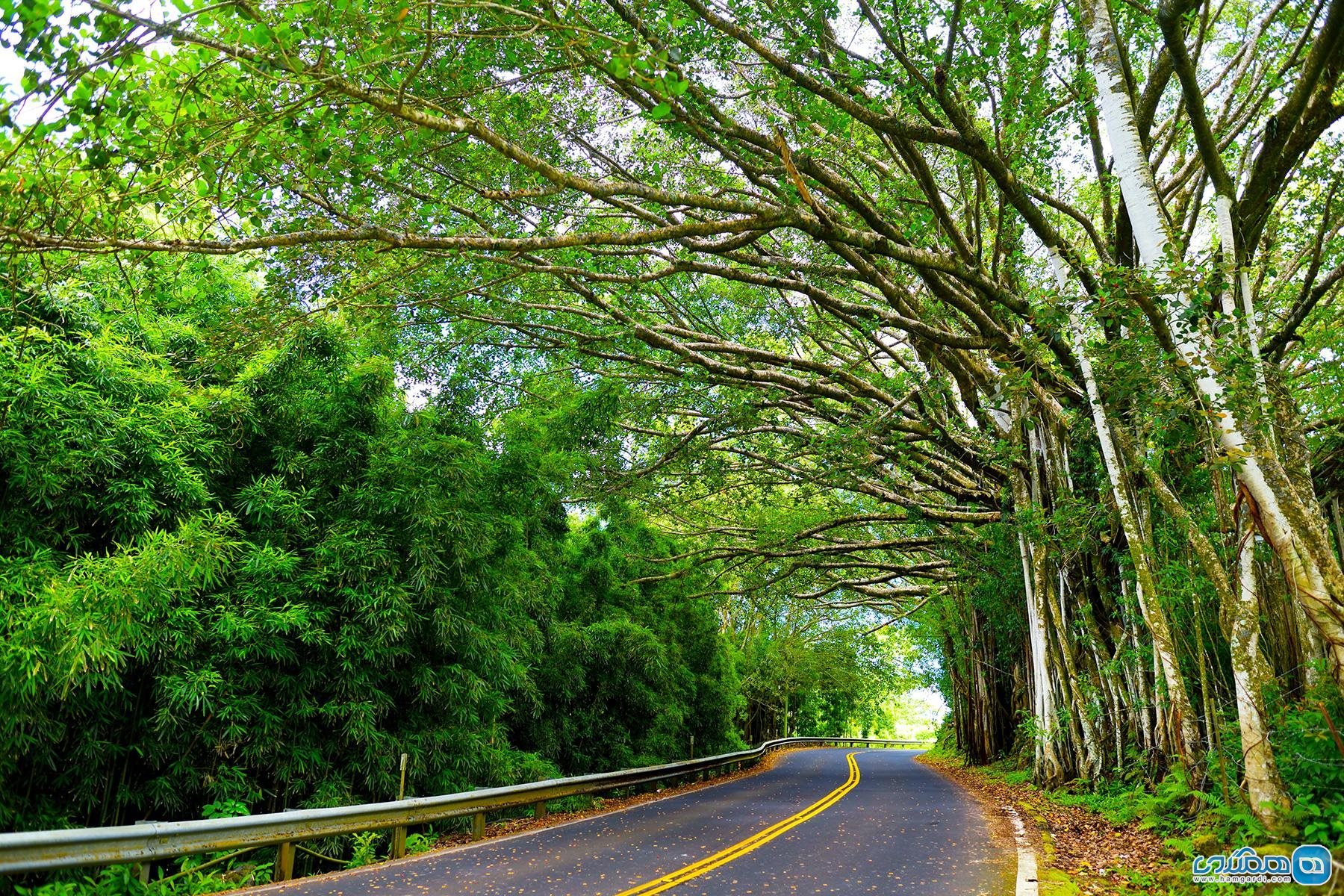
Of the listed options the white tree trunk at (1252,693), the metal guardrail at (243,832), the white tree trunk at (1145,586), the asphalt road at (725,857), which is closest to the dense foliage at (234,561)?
the metal guardrail at (243,832)

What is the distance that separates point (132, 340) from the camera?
7359 mm

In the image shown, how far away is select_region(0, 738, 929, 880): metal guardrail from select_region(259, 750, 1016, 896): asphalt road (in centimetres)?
36

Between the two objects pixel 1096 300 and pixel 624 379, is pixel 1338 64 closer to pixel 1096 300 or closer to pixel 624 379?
pixel 1096 300

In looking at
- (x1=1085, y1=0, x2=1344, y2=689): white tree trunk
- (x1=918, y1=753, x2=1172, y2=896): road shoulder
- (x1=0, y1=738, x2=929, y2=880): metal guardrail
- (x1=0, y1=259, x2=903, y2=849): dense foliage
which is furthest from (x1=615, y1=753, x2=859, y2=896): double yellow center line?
(x1=1085, y1=0, x2=1344, y2=689): white tree trunk

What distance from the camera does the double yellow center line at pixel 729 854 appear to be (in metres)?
6.19

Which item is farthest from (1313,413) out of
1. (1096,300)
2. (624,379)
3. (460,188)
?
(460,188)

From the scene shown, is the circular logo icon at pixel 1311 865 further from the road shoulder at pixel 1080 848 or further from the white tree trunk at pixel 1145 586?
the white tree trunk at pixel 1145 586

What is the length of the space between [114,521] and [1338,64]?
9.90 m

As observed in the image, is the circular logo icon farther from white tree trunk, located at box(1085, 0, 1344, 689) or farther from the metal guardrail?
the metal guardrail

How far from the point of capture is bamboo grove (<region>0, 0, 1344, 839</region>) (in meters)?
5.34

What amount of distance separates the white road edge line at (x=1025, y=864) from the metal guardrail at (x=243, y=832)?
5.11 metres

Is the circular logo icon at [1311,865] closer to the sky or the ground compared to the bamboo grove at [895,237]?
closer to the ground

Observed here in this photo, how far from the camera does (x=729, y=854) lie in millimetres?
7723

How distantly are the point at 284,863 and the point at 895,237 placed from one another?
288 inches
